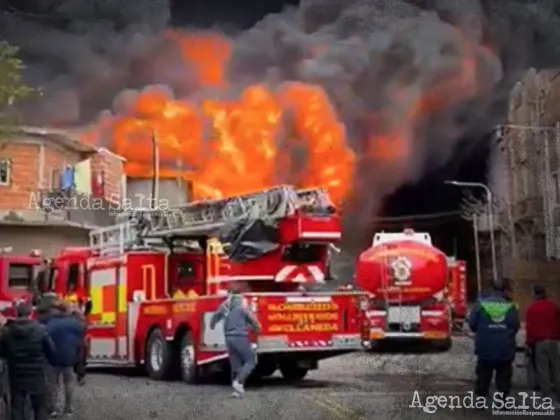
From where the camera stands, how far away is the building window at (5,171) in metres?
8.87

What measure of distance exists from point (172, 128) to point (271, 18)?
1.55 metres

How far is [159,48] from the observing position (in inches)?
372

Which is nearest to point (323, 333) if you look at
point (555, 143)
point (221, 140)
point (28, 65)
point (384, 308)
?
point (384, 308)

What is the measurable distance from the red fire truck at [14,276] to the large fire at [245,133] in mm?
1492

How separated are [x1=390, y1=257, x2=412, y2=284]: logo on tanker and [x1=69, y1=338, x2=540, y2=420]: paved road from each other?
132 cm

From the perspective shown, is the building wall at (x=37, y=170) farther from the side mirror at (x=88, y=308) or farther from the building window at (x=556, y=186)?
the building window at (x=556, y=186)

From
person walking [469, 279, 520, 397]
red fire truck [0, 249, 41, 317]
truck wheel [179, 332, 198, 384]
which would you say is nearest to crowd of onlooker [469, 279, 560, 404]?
person walking [469, 279, 520, 397]

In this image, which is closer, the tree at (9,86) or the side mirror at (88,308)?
the tree at (9,86)

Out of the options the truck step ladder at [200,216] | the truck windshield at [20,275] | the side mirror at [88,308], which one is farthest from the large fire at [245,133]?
the side mirror at [88,308]

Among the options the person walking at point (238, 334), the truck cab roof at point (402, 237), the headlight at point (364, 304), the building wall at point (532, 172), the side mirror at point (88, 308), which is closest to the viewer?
the person walking at point (238, 334)

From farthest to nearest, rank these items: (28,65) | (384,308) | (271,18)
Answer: (384,308) < (271,18) < (28,65)

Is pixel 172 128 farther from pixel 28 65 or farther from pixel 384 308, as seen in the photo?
pixel 384 308

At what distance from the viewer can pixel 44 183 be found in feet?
29.6

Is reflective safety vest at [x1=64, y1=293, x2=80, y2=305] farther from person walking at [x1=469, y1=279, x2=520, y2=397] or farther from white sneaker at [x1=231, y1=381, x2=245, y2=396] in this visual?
person walking at [x1=469, y1=279, x2=520, y2=397]
